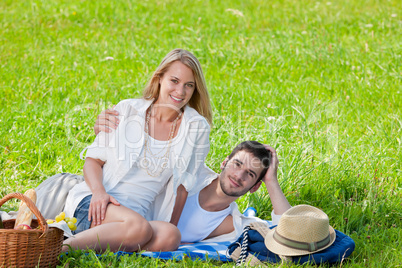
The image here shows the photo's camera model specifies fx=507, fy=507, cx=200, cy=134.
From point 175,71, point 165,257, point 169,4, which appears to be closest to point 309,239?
point 165,257

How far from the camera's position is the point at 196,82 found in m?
3.76

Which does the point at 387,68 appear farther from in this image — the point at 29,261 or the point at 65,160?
the point at 29,261

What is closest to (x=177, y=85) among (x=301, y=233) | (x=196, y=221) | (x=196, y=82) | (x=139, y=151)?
(x=196, y=82)

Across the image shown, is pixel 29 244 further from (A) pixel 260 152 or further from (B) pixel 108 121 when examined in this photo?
(A) pixel 260 152

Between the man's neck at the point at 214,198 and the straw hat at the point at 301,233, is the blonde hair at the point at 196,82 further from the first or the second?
the straw hat at the point at 301,233

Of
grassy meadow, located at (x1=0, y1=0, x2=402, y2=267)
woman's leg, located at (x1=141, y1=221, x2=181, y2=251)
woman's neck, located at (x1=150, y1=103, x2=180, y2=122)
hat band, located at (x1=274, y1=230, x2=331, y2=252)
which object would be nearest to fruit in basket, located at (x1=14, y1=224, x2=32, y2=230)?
grassy meadow, located at (x1=0, y1=0, x2=402, y2=267)

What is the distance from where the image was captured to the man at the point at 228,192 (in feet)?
12.0

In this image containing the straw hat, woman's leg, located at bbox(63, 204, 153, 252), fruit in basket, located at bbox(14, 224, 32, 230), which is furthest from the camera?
woman's leg, located at bbox(63, 204, 153, 252)

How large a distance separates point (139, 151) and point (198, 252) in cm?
80

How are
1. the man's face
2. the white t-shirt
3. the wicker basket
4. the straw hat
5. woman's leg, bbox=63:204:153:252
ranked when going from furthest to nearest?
the white t-shirt → the man's face → woman's leg, bbox=63:204:153:252 → the straw hat → the wicker basket

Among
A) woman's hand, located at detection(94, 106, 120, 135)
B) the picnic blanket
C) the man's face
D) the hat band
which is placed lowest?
the picnic blanket

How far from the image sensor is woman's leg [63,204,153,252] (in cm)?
317

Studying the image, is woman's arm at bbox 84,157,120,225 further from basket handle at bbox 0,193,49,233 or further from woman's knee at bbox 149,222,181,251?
basket handle at bbox 0,193,49,233

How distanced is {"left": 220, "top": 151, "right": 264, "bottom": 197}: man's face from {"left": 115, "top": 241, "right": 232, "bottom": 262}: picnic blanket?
0.39m
